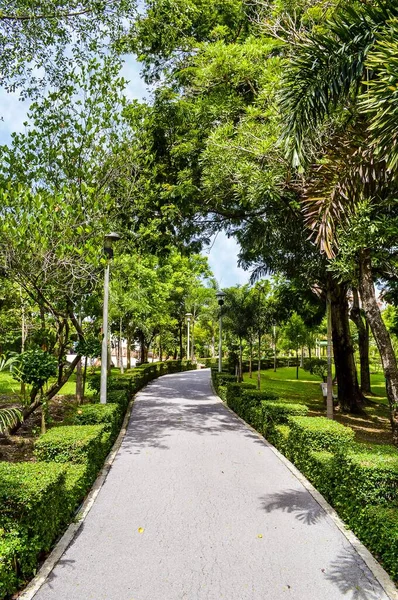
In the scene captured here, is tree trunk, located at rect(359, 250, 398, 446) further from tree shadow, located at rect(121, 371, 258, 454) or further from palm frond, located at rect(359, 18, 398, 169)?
tree shadow, located at rect(121, 371, 258, 454)

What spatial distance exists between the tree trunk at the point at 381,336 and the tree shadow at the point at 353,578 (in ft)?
12.6

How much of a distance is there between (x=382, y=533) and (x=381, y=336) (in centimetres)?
428

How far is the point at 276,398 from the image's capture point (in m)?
11.4

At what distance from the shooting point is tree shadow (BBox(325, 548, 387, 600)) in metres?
4.03

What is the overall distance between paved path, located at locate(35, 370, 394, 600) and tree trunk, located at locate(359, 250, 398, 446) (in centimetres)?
233

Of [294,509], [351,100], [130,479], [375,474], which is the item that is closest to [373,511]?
[375,474]

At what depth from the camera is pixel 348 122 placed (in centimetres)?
762

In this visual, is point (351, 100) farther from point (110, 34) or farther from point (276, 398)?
point (276, 398)

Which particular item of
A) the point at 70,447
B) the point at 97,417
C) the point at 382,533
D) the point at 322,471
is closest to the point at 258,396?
the point at 97,417

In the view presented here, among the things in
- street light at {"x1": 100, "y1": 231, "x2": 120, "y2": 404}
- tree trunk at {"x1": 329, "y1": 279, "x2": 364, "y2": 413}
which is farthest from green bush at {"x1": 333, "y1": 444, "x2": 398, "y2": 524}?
tree trunk at {"x1": 329, "y1": 279, "x2": 364, "y2": 413}

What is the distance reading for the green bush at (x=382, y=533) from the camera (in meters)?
4.23

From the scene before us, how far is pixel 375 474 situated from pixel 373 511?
400 millimetres

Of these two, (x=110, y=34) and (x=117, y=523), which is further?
(x=110, y=34)

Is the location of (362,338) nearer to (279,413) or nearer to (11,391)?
(279,413)
